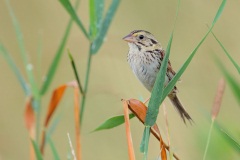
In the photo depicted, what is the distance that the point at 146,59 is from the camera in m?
3.82

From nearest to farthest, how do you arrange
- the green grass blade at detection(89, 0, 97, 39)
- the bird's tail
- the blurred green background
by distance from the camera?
the green grass blade at detection(89, 0, 97, 39) → the bird's tail → the blurred green background

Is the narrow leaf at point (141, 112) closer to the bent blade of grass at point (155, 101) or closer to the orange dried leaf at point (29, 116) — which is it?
the bent blade of grass at point (155, 101)

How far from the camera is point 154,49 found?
3.88 m

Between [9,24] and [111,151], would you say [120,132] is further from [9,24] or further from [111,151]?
[9,24]

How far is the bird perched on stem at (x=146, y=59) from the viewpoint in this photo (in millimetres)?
3758

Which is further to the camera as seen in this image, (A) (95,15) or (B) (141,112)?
(A) (95,15)

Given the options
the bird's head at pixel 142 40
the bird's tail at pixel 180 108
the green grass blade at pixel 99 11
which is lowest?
the bird's tail at pixel 180 108

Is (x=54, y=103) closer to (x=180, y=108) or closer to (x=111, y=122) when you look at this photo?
(x=111, y=122)

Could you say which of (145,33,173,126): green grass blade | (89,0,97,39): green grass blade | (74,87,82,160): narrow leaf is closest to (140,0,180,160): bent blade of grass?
(145,33,173,126): green grass blade

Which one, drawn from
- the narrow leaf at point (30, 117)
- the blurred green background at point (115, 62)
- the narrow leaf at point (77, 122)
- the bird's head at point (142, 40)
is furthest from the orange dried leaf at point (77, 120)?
the blurred green background at point (115, 62)

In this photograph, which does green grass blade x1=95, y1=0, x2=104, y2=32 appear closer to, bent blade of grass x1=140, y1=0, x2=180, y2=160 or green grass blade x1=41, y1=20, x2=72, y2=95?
green grass blade x1=41, y1=20, x2=72, y2=95

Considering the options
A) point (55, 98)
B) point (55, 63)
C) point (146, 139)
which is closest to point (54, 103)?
point (55, 98)

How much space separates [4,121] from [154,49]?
4.41ft

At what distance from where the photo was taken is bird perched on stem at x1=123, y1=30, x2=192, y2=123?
3758mm
